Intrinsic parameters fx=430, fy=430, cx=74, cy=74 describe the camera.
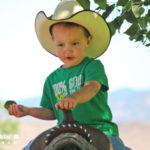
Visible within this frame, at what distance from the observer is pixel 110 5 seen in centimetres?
329

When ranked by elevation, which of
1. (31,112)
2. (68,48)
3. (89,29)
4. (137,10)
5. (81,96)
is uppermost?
(137,10)

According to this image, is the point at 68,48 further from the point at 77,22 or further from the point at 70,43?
the point at 77,22

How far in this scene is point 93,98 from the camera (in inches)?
104

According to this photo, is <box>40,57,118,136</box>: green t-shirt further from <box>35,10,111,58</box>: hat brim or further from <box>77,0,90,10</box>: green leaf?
→ <box>77,0,90,10</box>: green leaf

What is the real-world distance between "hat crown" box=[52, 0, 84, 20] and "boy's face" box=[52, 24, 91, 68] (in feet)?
0.28

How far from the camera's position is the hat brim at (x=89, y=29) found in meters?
2.72

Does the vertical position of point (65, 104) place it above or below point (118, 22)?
below

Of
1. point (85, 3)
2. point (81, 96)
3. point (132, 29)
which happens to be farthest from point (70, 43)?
point (132, 29)

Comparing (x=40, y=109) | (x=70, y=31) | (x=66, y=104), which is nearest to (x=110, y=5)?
(x=70, y=31)

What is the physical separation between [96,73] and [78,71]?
172 mm

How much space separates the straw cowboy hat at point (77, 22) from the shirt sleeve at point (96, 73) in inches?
10.3

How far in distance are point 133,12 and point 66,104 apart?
1.31 metres

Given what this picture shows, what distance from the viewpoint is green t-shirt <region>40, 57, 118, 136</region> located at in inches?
102

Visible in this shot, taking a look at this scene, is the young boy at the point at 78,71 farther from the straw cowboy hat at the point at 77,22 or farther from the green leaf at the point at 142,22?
the green leaf at the point at 142,22
